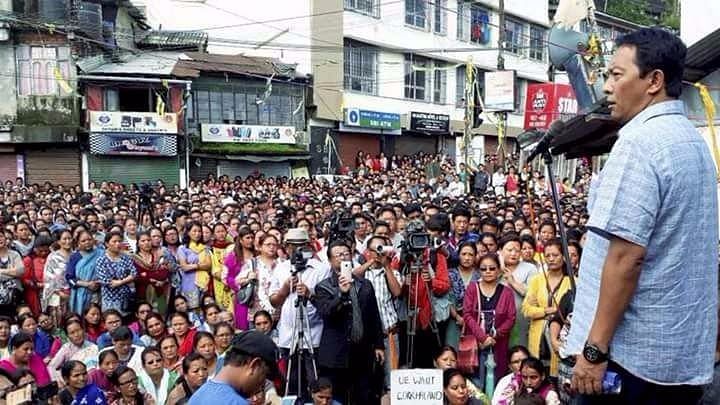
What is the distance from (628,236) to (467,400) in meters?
3.66

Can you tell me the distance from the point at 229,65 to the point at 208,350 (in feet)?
67.6

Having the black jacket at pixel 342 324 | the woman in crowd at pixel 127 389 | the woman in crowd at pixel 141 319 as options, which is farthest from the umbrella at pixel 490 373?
the woman in crowd at pixel 141 319

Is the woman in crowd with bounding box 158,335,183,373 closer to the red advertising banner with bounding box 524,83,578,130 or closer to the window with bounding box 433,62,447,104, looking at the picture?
the red advertising banner with bounding box 524,83,578,130

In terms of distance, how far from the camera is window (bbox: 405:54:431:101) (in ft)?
104

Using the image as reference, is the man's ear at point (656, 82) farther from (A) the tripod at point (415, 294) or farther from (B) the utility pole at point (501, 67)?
(B) the utility pole at point (501, 67)

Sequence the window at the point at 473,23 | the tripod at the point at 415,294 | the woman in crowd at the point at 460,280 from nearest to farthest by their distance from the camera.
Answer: the tripod at the point at 415,294 → the woman in crowd at the point at 460,280 → the window at the point at 473,23

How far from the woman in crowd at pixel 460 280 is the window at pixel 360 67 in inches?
891

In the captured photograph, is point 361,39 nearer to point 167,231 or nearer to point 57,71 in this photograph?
point 57,71

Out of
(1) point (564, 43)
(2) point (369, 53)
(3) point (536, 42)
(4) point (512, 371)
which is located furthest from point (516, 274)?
(3) point (536, 42)

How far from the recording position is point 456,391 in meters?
5.24

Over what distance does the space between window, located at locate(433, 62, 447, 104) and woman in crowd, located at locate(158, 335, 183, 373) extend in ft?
92.3

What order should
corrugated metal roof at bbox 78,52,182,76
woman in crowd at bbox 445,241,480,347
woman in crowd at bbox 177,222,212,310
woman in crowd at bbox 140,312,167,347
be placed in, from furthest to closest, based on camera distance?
corrugated metal roof at bbox 78,52,182,76, woman in crowd at bbox 177,222,212,310, woman in crowd at bbox 140,312,167,347, woman in crowd at bbox 445,241,480,347

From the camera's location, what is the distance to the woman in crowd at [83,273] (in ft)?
24.4

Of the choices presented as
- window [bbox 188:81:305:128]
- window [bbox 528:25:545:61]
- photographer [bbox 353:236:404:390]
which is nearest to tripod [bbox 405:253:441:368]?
photographer [bbox 353:236:404:390]
